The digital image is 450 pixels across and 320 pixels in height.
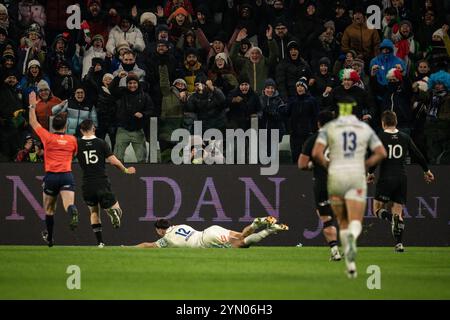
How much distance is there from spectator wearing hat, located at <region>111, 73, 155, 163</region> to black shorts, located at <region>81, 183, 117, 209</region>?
286 centimetres

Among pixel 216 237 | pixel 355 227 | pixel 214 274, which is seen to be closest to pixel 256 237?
pixel 216 237

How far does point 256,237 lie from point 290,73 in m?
4.80

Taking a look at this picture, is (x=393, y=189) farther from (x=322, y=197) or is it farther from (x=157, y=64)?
(x=157, y=64)

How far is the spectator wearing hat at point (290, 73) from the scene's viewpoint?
82.7ft

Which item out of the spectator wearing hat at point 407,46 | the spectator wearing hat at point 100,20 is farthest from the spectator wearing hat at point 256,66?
the spectator wearing hat at point 100,20

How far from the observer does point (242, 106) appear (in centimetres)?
2441

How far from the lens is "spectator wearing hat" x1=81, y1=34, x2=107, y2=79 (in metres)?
25.5

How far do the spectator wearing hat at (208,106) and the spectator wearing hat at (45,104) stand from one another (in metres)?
2.81

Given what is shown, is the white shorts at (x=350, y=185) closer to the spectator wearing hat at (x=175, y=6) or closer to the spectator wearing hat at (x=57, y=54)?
the spectator wearing hat at (x=57, y=54)

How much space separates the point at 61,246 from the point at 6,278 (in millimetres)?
6863

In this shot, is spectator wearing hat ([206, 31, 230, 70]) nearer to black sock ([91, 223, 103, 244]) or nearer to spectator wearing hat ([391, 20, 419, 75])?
spectator wearing hat ([391, 20, 419, 75])
